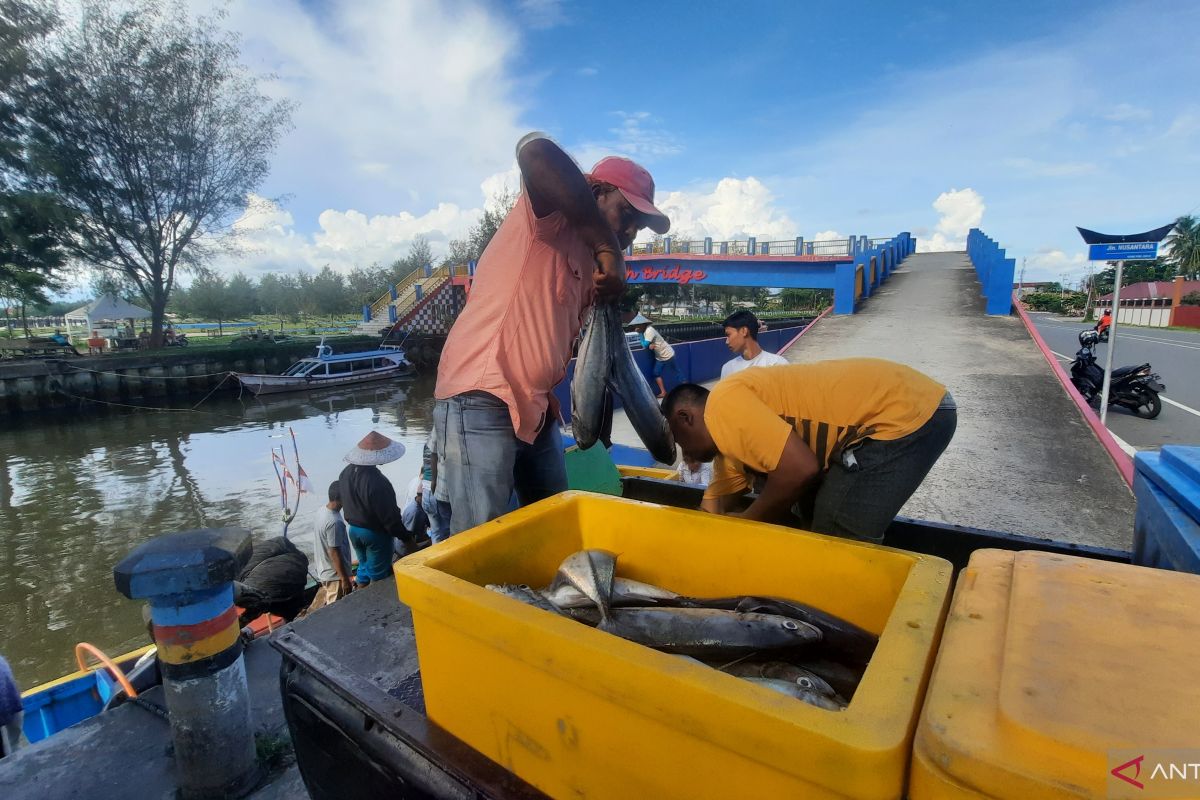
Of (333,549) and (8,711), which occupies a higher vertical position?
(8,711)

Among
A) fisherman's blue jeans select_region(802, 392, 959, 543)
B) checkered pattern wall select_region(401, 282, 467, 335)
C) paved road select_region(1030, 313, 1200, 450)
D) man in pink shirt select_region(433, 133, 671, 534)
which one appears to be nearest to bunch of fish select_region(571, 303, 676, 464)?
man in pink shirt select_region(433, 133, 671, 534)

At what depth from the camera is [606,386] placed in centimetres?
244

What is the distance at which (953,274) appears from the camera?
22344mm

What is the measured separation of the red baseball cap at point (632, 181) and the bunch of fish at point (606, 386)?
41 centimetres

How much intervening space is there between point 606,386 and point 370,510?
3.44 m

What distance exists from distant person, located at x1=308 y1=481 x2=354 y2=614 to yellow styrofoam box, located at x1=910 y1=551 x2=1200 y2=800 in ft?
17.2

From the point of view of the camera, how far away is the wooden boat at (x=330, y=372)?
22.5m

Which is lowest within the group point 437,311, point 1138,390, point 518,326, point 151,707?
point 1138,390

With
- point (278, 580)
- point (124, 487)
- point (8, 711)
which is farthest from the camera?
point (124, 487)

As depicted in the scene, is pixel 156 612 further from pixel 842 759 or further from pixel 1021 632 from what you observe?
pixel 1021 632

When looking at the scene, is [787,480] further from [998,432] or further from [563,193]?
[998,432]

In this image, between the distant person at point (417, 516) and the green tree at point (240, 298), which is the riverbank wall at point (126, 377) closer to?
the distant person at point (417, 516)

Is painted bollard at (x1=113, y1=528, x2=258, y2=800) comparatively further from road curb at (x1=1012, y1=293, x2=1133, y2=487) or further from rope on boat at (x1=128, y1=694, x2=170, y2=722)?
road curb at (x1=1012, y1=293, x2=1133, y2=487)

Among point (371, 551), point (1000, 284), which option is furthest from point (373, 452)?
point (1000, 284)
